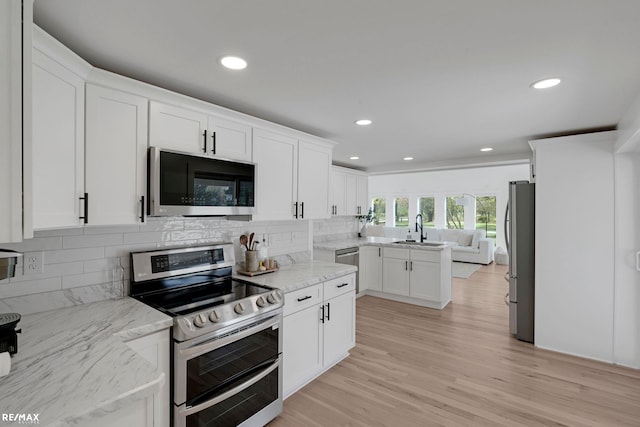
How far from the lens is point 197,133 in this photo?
7.16 ft

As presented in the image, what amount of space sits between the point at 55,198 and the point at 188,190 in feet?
2.33

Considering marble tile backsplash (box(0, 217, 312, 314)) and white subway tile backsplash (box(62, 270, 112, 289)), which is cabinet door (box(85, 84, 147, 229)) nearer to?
marble tile backsplash (box(0, 217, 312, 314))

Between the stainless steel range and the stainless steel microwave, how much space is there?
401 mm

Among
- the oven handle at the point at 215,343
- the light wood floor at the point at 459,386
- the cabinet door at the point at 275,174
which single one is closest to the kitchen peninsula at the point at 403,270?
the light wood floor at the point at 459,386

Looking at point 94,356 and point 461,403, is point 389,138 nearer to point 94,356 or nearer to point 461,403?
point 461,403

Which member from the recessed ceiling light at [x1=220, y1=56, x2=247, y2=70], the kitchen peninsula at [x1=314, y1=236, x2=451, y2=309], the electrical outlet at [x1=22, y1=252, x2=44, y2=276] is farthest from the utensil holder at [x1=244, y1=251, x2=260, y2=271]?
the kitchen peninsula at [x1=314, y1=236, x2=451, y2=309]

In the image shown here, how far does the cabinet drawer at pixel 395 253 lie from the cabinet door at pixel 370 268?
95 millimetres

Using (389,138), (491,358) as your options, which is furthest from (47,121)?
(491,358)

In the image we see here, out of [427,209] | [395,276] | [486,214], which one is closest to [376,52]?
[395,276]

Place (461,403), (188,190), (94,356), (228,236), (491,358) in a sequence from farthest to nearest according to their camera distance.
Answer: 1. (491,358)
2. (228,236)
3. (461,403)
4. (188,190)
5. (94,356)

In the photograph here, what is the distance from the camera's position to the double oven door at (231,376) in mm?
1675

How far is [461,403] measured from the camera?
93.3 inches

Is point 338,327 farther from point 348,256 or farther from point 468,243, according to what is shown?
point 468,243

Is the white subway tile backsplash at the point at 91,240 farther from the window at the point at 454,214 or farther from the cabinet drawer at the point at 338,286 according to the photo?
the window at the point at 454,214
